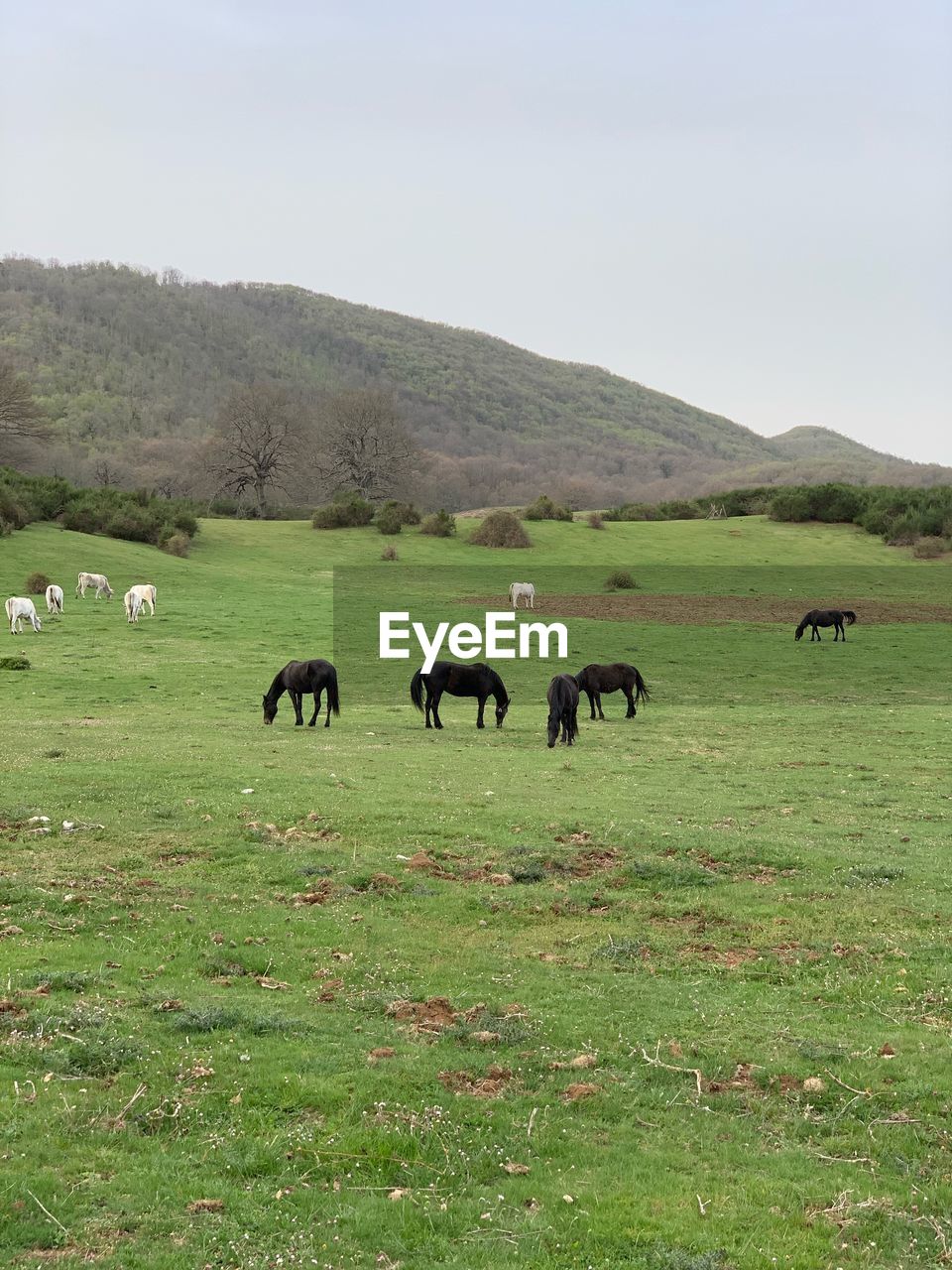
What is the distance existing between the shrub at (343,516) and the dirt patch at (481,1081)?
63.6 meters

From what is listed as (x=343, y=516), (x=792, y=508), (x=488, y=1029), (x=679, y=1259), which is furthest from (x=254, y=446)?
(x=679, y=1259)

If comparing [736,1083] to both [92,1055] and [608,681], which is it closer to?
[92,1055]

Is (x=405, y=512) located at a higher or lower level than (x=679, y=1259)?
higher

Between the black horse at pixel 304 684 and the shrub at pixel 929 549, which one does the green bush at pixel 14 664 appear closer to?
the black horse at pixel 304 684

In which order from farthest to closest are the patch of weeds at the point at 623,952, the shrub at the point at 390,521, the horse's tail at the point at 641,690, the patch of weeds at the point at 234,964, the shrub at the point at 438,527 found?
the shrub at the point at 390,521 < the shrub at the point at 438,527 < the horse's tail at the point at 641,690 < the patch of weeds at the point at 623,952 < the patch of weeds at the point at 234,964

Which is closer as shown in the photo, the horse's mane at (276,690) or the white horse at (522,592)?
the horse's mane at (276,690)

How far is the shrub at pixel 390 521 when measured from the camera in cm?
6731

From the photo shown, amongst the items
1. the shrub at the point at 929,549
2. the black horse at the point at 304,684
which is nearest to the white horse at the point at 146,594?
the black horse at the point at 304,684

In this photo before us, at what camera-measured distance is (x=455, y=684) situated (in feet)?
75.4

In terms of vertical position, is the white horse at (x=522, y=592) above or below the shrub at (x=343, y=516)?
below

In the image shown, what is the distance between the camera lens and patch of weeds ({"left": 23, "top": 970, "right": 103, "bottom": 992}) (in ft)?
26.3

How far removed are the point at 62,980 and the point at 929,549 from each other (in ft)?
205

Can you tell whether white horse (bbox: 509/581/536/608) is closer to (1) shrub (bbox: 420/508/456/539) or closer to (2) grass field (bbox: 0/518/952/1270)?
(1) shrub (bbox: 420/508/456/539)

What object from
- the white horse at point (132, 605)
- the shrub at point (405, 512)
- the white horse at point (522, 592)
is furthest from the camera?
the shrub at point (405, 512)
